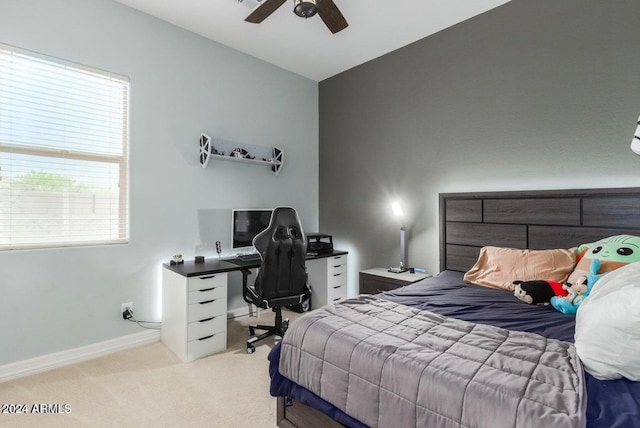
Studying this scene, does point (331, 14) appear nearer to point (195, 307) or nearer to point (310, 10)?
point (310, 10)

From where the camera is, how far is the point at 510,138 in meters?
2.72

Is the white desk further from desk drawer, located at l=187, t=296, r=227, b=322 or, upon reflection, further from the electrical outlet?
the electrical outlet

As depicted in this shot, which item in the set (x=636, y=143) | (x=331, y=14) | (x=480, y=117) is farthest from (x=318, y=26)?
(x=636, y=143)

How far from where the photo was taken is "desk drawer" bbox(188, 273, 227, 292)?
8.32ft

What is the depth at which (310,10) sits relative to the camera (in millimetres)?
1986

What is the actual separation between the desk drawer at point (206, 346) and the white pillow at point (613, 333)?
7.91 ft

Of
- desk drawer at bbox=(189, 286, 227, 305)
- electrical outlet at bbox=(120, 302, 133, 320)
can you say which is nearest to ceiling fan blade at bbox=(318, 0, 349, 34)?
desk drawer at bbox=(189, 286, 227, 305)

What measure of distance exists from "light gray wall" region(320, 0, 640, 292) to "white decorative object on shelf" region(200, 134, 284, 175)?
30.7 inches

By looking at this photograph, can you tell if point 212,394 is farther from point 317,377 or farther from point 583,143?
point 583,143

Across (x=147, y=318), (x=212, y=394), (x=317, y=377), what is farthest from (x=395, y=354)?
(x=147, y=318)

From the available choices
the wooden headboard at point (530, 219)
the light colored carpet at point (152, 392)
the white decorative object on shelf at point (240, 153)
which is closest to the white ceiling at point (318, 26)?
the white decorative object on shelf at point (240, 153)

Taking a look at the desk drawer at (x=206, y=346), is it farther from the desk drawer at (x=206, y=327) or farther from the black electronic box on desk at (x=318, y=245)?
the black electronic box on desk at (x=318, y=245)

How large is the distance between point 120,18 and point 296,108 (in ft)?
6.61

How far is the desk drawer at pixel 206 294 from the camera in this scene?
8.33ft
